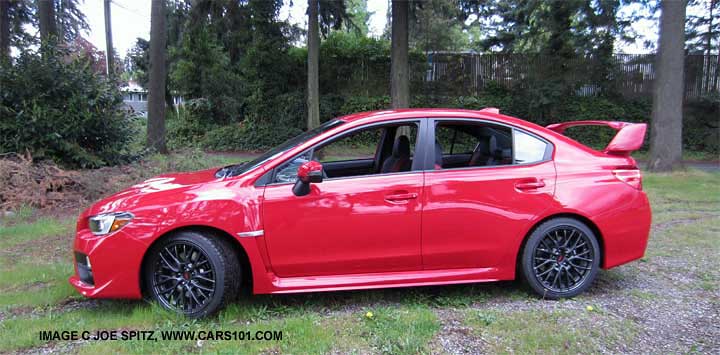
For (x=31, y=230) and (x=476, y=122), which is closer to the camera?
(x=476, y=122)

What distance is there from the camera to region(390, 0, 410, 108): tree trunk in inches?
541

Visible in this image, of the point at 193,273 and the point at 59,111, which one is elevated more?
the point at 59,111

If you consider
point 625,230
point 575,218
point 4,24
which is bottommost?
point 625,230

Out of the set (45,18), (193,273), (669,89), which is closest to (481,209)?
(193,273)

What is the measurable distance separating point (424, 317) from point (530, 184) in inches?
54.9

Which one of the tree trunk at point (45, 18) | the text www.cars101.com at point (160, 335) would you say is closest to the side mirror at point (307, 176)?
the text www.cars101.com at point (160, 335)

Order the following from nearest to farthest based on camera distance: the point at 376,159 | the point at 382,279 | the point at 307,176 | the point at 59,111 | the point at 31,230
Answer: the point at 307,176 → the point at 382,279 → the point at 376,159 → the point at 31,230 → the point at 59,111

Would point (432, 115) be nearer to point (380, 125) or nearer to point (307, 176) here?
point (380, 125)

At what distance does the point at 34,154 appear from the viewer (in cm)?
902

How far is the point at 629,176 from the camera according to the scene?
4.23 m

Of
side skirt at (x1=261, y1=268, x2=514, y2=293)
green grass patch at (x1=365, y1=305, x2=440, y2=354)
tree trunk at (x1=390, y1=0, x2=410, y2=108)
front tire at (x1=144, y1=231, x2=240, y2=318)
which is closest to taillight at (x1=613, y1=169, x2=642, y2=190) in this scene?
side skirt at (x1=261, y1=268, x2=514, y2=293)

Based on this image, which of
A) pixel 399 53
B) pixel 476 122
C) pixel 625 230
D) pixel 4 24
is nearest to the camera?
pixel 625 230

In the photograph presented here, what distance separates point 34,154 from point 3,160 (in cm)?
64

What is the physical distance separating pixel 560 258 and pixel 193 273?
9.64ft
